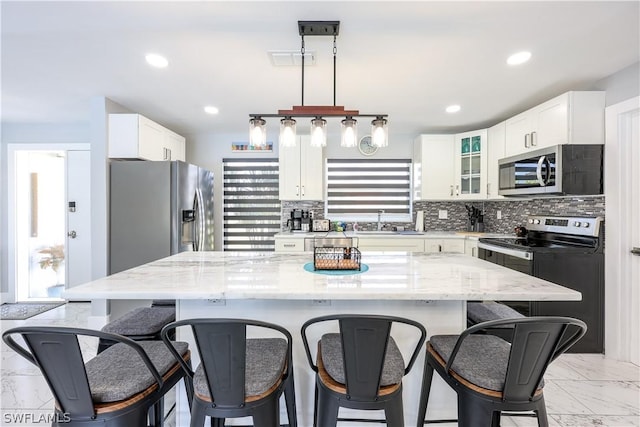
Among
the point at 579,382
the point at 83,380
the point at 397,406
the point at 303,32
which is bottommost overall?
Result: the point at 579,382

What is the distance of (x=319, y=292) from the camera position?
4.26 feet

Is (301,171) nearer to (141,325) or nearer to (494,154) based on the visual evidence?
(494,154)

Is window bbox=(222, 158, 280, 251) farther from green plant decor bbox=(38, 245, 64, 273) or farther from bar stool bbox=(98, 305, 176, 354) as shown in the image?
bar stool bbox=(98, 305, 176, 354)

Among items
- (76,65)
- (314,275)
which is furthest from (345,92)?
(76,65)

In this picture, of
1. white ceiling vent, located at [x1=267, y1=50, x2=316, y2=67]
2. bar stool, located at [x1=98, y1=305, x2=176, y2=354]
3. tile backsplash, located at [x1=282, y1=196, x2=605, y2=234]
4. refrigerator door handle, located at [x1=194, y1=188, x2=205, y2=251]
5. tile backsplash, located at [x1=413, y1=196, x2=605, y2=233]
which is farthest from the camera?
refrigerator door handle, located at [x1=194, y1=188, x2=205, y2=251]

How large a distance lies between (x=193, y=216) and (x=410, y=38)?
2.73 meters

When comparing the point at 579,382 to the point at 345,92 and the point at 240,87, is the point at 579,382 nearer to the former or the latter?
the point at 345,92

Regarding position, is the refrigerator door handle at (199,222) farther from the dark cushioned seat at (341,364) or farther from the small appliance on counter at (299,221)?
the dark cushioned seat at (341,364)

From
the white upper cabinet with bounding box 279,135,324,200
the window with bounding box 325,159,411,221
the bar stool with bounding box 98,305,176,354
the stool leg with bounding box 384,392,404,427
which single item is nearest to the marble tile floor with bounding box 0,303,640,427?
the bar stool with bounding box 98,305,176,354

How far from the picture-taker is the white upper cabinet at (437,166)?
4070 millimetres

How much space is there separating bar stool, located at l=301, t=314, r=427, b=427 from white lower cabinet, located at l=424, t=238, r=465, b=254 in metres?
2.82

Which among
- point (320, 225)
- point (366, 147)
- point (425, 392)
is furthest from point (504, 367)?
point (366, 147)

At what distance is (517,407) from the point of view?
3.68ft

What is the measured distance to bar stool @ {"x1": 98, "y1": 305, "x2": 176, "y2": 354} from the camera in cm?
156
